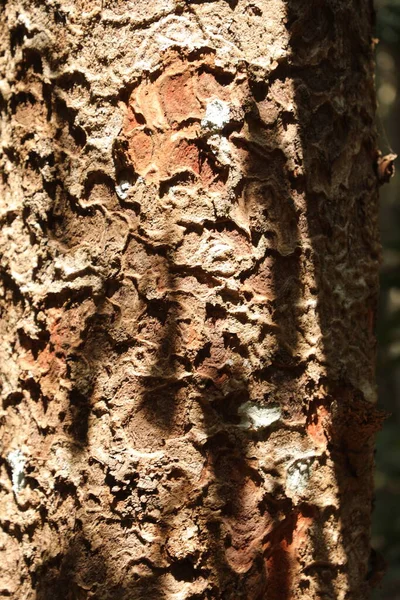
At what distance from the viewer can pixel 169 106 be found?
1.39 metres

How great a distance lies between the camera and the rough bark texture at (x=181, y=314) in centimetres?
134

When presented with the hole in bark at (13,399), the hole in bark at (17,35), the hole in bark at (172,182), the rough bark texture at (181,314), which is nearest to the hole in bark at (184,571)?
the rough bark texture at (181,314)

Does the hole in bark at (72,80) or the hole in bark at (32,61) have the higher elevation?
the hole in bark at (32,61)

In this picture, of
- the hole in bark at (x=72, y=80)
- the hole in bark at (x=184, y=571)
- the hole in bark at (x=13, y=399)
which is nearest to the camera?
the hole in bark at (x=184, y=571)

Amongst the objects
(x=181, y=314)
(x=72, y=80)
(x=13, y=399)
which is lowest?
(x=13, y=399)

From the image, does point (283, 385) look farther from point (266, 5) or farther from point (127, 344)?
point (266, 5)

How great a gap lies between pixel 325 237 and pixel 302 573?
69 centimetres

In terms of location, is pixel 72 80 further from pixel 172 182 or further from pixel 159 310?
pixel 159 310

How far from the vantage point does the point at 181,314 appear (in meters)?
1.36

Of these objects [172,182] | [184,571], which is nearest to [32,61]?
[172,182]

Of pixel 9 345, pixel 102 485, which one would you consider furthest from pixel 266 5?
pixel 102 485

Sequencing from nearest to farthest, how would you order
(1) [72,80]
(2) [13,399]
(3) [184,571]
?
(3) [184,571] < (1) [72,80] < (2) [13,399]

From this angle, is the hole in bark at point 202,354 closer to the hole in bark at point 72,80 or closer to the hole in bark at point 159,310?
the hole in bark at point 159,310

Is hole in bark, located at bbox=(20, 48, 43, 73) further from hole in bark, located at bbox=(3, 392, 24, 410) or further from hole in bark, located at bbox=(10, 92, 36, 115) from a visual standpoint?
hole in bark, located at bbox=(3, 392, 24, 410)
